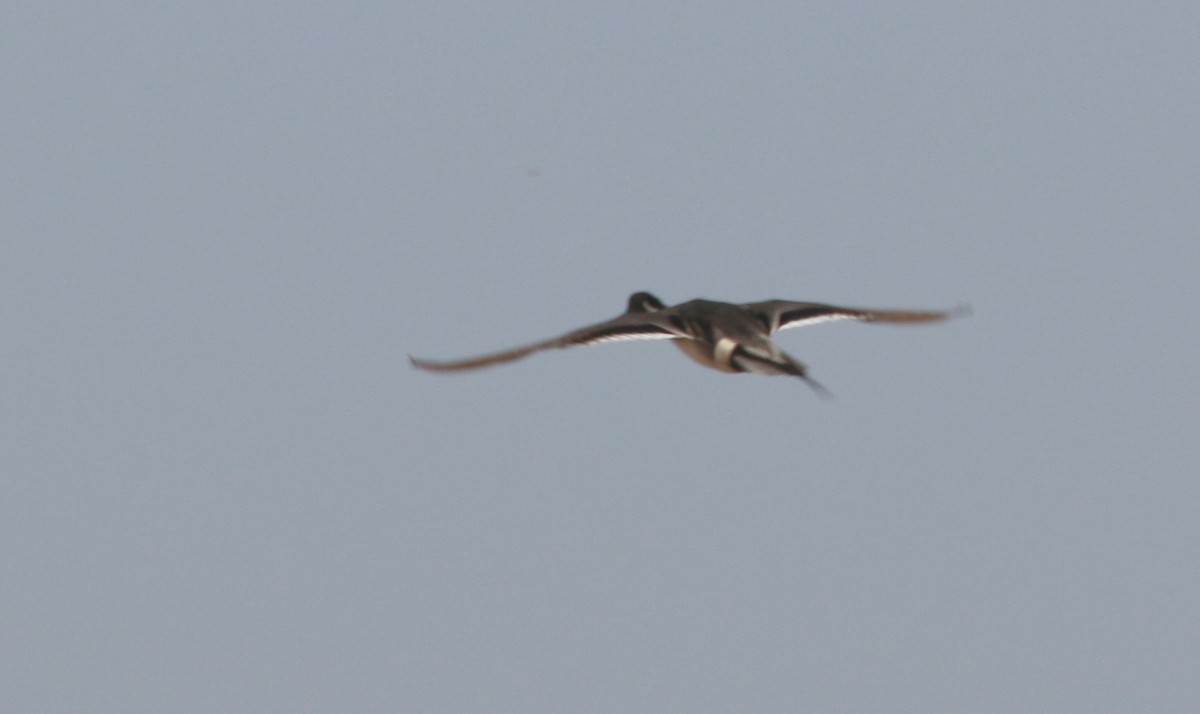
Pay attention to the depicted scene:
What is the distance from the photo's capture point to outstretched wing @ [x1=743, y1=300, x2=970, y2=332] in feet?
130

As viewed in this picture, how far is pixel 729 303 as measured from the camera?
130ft

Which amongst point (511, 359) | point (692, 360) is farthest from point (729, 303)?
point (511, 359)

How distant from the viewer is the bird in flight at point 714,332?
3734 centimetres

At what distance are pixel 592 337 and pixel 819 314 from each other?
15.4 feet

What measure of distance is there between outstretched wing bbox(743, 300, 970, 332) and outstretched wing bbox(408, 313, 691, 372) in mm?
1642

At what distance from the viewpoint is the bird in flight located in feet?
123

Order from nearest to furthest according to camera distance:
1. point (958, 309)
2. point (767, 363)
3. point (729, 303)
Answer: point (767, 363) → point (729, 303) → point (958, 309)

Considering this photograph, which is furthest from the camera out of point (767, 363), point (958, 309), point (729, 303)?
point (958, 309)

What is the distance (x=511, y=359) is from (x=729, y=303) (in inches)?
167

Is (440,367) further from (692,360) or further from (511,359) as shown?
(692,360)

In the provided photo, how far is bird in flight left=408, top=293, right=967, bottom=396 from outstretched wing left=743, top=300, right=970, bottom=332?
17mm

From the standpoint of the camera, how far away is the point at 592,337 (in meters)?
38.2

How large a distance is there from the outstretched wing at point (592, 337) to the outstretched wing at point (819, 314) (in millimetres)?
1642

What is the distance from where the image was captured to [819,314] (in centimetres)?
4059
